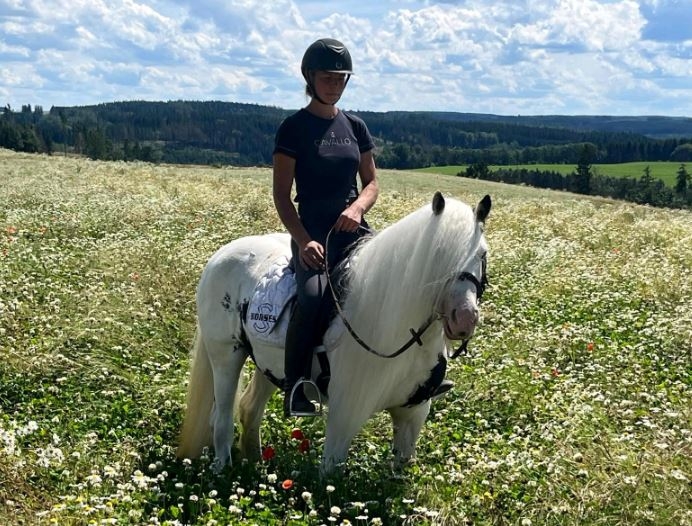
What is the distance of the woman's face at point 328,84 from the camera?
5309 millimetres

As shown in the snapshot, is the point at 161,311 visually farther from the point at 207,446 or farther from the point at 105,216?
the point at 105,216

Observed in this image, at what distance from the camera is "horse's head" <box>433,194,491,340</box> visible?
441 cm

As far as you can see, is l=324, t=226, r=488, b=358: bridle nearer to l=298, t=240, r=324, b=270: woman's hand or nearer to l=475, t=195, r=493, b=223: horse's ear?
l=298, t=240, r=324, b=270: woman's hand

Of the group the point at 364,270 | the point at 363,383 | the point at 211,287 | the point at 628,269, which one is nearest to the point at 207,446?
the point at 211,287

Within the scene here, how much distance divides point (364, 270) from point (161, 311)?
544 centimetres

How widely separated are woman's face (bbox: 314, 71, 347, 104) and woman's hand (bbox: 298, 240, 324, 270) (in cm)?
109

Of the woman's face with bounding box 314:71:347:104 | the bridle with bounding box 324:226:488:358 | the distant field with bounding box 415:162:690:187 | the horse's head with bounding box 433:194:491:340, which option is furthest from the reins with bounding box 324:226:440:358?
the distant field with bounding box 415:162:690:187

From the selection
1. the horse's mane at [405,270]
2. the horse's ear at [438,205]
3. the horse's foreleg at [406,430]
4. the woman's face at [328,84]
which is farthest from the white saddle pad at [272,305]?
the horse's ear at [438,205]

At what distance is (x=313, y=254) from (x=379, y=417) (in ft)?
8.76

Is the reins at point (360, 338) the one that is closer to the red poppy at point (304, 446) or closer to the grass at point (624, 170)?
the red poppy at point (304, 446)

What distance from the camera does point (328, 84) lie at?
5.33 m

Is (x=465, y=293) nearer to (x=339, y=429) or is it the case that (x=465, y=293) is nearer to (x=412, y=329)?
(x=412, y=329)

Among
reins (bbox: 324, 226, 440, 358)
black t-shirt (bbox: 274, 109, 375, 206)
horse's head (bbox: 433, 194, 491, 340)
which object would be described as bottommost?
reins (bbox: 324, 226, 440, 358)

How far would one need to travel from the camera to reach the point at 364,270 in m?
5.29
